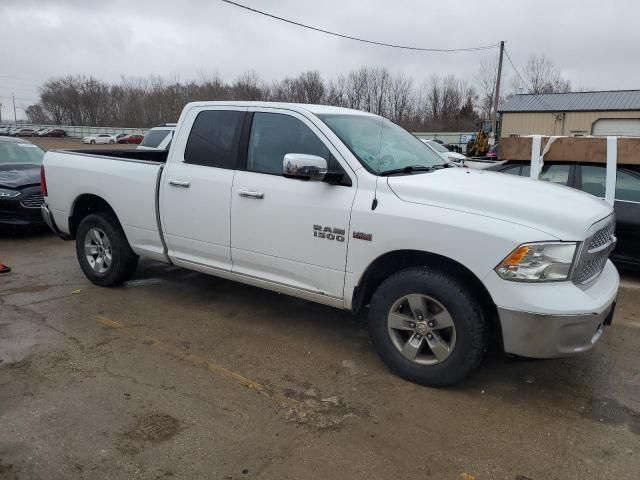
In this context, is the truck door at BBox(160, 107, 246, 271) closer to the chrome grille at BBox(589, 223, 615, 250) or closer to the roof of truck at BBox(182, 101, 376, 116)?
the roof of truck at BBox(182, 101, 376, 116)

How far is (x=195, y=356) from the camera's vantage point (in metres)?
4.05

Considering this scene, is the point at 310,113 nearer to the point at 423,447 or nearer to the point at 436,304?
the point at 436,304

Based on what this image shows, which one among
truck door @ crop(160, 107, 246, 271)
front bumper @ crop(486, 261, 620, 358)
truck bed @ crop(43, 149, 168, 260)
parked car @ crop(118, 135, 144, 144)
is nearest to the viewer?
front bumper @ crop(486, 261, 620, 358)

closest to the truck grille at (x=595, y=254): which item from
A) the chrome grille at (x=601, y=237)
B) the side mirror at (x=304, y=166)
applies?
the chrome grille at (x=601, y=237)

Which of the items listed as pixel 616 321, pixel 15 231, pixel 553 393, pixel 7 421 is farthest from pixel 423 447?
pixel 15 231

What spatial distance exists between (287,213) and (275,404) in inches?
56.8

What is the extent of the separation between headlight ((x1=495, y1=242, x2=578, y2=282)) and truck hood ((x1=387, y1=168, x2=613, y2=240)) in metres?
0.08

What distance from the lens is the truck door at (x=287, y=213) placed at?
383 centimetres

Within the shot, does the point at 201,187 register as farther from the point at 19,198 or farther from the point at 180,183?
the point at 19,198

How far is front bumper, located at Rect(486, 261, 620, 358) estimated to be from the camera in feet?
10.0

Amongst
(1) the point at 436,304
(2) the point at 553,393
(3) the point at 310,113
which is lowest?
(2) the point at 553,393

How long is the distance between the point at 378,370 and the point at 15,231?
24.6 feet

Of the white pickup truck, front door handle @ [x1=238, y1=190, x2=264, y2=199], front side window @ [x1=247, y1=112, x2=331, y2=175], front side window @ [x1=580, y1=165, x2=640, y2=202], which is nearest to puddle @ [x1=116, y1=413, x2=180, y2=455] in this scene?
the white pickup truck

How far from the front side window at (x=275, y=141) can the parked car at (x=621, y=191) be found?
12.7 ft
